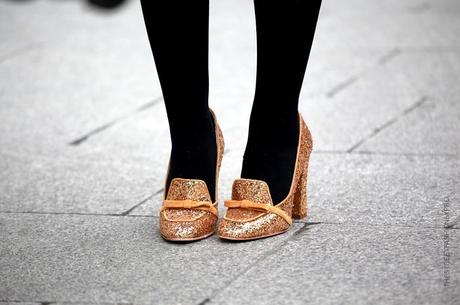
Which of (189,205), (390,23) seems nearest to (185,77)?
(189,205)

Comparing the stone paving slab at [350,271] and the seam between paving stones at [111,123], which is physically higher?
the stone paving slab at [350,271]

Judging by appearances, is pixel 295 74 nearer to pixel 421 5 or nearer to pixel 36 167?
pixel 36 167

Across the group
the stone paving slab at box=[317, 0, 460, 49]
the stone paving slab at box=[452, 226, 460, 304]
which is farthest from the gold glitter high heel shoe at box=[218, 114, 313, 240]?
the stone paving slab at box=[317, 0, 460, 49]

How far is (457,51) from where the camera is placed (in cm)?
414

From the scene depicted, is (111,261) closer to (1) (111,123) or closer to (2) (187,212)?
Answer: (2) (187,212)

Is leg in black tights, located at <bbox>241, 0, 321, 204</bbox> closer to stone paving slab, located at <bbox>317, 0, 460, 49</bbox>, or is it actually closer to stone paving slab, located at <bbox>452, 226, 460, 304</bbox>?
stone paving slab, located at <bbox>452, 226, 460, 304</bbox>

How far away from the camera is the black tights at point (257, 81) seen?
6.54ft

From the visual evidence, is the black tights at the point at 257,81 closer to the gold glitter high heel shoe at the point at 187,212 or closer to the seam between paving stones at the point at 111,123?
the gold glitter high heel shoe at the point at 187,212

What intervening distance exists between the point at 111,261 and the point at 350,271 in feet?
1.79

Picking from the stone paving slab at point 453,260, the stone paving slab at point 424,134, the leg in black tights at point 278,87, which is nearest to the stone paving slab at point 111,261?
the leg in black tights at point 278,87

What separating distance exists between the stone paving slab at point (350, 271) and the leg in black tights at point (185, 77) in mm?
310

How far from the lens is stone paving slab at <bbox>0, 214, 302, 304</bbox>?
1789mm

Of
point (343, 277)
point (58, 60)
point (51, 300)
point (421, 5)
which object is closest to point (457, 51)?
point (421, 5)

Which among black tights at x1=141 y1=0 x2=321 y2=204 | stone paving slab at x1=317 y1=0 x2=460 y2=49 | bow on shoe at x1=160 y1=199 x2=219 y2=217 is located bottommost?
bow on shoe at x1=160 y1=199 x2=219 y2=217
